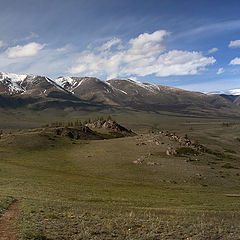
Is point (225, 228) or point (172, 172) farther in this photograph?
point (172, 172)

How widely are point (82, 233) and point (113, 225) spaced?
2.81 meters

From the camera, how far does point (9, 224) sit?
15688 mm

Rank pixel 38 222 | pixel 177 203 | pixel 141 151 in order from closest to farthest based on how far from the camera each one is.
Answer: pixel 38 222
pixel 177 203
pixel 141 151

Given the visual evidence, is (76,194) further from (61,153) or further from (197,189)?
(61,153)

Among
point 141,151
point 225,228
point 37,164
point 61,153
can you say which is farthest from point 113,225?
point 61,153

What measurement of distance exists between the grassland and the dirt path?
1.86 feet

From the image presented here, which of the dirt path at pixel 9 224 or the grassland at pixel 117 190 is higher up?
the dirt path at pixel 9 224

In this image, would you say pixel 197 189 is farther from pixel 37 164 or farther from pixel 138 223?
pixel 37 164

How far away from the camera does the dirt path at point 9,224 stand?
44.1 ft

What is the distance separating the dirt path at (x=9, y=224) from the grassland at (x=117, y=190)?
567 mm

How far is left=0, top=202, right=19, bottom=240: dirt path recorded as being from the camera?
13.4m

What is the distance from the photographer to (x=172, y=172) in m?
59.1

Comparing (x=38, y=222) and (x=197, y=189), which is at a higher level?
(x=38, y=222)

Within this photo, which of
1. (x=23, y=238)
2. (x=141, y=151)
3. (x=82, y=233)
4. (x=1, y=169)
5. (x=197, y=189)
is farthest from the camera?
(x=141, y=151)
